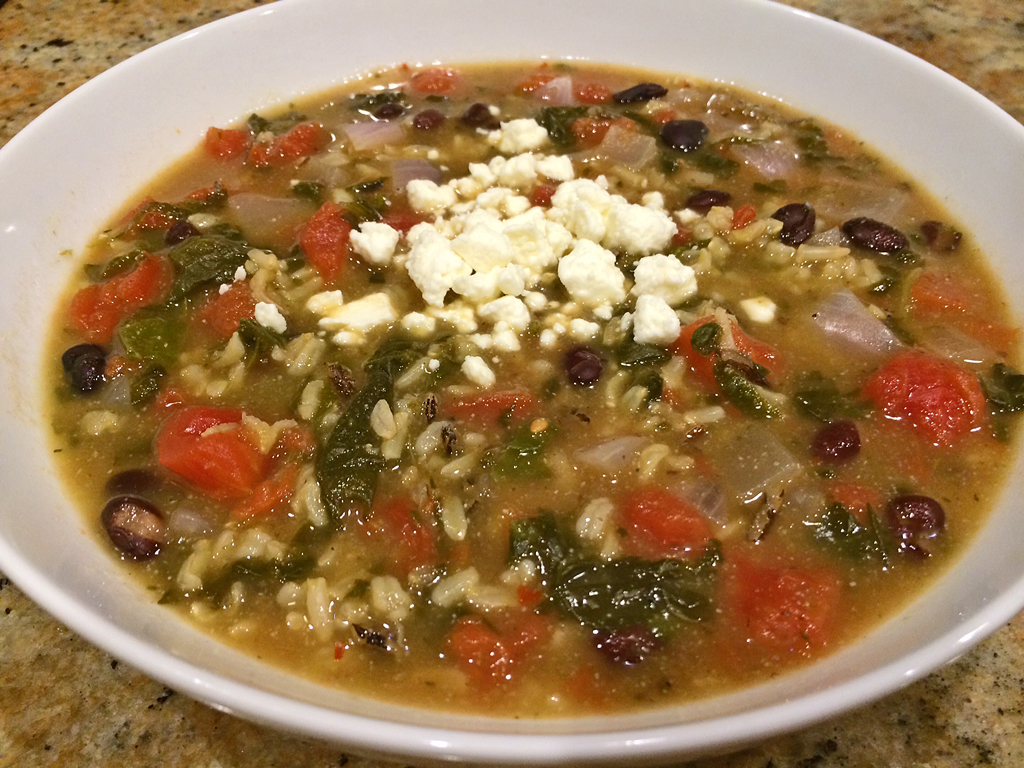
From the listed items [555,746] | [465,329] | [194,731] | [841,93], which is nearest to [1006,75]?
[841,93]

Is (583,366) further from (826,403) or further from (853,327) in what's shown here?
(853,327)

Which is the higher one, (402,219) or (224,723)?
(402,219)

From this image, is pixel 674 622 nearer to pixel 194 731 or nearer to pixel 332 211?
pixel 194 731

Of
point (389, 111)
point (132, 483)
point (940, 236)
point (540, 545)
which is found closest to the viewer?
point (540, 545)

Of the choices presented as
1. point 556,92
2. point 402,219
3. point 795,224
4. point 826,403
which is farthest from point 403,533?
point 556,92

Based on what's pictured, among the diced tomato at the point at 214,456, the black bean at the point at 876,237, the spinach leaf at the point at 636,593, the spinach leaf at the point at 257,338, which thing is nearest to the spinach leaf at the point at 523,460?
the spinach leaf at the point at 636,593

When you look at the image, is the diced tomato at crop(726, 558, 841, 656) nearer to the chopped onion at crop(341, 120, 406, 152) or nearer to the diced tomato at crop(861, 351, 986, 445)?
the diced tomato at crop(861, 351, 986, 445)
